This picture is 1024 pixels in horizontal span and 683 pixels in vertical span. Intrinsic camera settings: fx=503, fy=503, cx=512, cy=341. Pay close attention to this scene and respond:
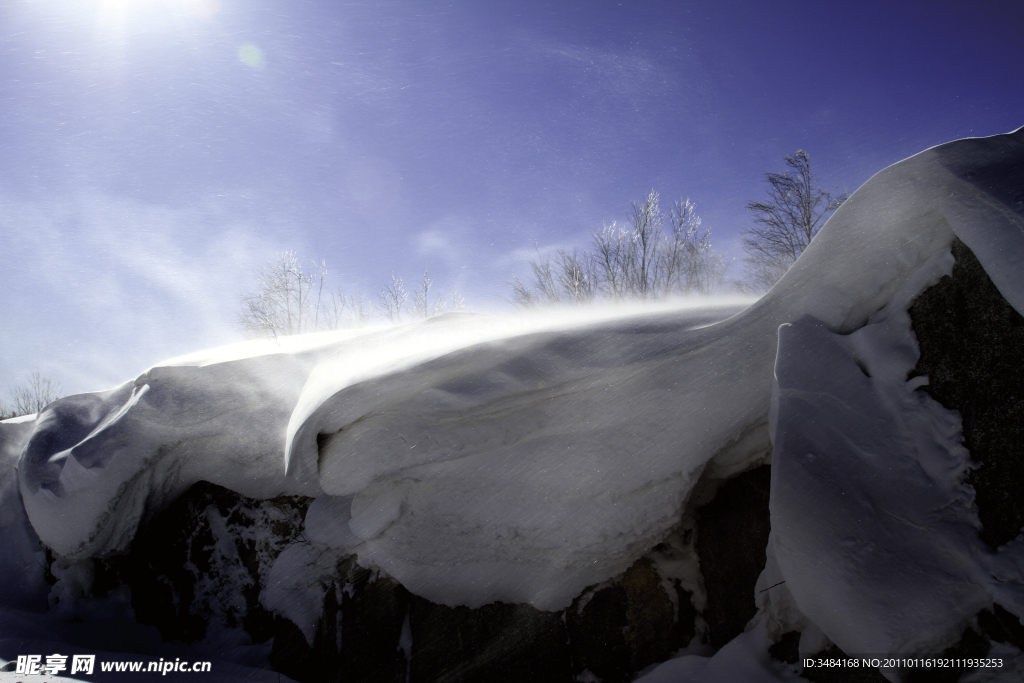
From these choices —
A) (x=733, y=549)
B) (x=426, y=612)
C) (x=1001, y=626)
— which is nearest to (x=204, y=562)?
(x=426, y=612)

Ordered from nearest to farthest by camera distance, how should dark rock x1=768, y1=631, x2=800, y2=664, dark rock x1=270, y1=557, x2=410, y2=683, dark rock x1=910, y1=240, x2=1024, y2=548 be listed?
dark rock x1=910, y1=240, x2=1024, y2=548
dark rock x1=768, y1=631, x2=800, y2=664
dark rock x1=270, y1=557, x2=410, y2=683

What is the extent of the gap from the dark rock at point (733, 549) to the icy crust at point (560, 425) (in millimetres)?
87

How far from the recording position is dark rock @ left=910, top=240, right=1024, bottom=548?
1.29 metres

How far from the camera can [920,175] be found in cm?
152

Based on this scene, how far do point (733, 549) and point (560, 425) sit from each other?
68 cm

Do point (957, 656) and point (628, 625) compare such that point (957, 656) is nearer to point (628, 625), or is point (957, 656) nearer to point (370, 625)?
point (628, 625)

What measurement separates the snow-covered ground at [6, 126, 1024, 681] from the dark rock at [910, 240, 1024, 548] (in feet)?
0.13

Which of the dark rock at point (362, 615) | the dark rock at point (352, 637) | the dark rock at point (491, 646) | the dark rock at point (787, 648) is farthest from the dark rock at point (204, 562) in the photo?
the dark rock at point (787, 648)

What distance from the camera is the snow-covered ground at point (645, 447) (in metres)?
1.29

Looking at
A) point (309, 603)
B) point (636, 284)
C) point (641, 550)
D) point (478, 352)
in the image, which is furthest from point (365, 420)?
point (636, 284)

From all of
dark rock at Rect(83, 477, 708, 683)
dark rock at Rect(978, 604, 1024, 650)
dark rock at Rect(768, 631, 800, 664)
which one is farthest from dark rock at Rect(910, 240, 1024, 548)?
dark rock at Rect(83, 477, 708, 683)

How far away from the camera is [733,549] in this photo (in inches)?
64.3

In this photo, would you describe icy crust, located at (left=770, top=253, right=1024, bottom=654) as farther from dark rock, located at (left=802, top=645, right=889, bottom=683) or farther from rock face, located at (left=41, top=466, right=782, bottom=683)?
rock face, located at (left=41, top=466, right=782, bottom=683)

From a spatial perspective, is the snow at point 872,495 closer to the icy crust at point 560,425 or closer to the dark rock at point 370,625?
the icy crust at point 560,425
